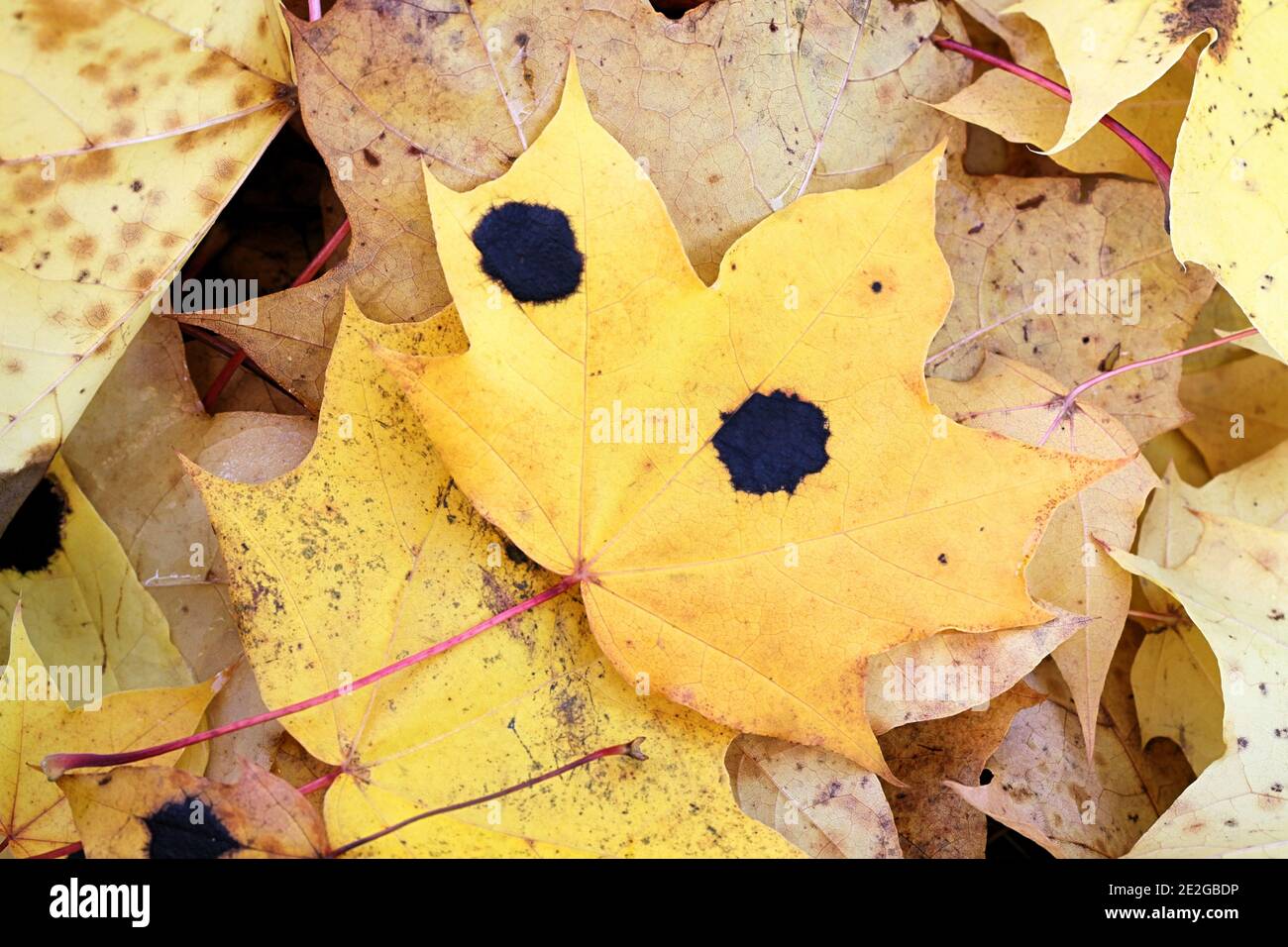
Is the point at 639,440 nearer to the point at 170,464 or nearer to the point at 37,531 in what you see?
the point at 170,464

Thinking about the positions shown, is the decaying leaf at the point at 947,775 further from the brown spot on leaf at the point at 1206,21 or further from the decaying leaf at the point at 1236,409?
the brown spot on leaf at the point at 1206,21

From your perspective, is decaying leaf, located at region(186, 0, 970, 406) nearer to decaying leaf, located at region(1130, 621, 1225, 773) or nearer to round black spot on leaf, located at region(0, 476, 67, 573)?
round black spot on leaf, located at region(0, 476, 67, 573)

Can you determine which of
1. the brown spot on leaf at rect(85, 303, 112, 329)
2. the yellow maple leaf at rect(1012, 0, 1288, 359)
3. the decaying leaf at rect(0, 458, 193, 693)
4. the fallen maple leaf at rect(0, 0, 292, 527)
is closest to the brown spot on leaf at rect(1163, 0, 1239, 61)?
the yellow maple leaf at rect(1012, 0, 1288, 359)

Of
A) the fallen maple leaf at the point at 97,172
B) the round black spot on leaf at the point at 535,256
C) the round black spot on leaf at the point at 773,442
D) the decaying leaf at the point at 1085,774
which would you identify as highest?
the fallen maple leaf at the point at 97,172

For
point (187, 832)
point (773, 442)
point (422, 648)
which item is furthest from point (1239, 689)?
point (187, 832)

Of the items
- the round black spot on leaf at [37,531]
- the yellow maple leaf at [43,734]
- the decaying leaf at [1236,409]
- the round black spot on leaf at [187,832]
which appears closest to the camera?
the round black spot on leaf at [187,832]

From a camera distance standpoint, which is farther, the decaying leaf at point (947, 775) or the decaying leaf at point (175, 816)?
the decaying leaf at point (947, 775)

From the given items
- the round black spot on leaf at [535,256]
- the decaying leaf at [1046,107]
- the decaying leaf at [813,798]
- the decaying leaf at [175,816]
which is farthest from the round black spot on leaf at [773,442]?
the decaying leaf at [175,816]

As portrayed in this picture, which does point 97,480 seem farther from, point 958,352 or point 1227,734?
point 1227,734
